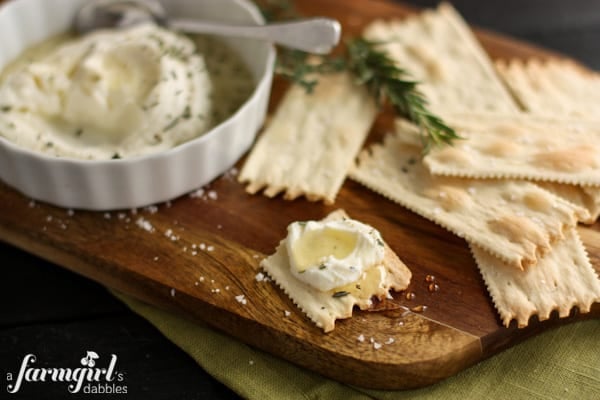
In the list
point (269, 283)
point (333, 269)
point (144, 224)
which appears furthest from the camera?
point (144, 224)

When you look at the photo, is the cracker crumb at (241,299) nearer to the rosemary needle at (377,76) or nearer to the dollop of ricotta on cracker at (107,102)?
the dollop of ricotta on cracker at (107,102)

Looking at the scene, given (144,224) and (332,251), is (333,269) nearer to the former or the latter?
(332,251)

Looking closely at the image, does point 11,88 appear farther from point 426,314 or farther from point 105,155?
point 426,314

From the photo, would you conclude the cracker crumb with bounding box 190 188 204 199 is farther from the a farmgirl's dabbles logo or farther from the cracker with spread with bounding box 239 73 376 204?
the a farmgirl's dabbles logo

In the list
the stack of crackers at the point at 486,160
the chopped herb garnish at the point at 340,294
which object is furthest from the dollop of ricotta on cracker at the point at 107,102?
the chopped herb garnish at the point at 340,294

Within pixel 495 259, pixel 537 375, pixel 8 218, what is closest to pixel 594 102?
pixel 495 259

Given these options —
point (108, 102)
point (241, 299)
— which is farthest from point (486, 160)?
point (108, 102)

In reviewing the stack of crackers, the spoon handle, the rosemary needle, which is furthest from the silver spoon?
the stack of crackers
